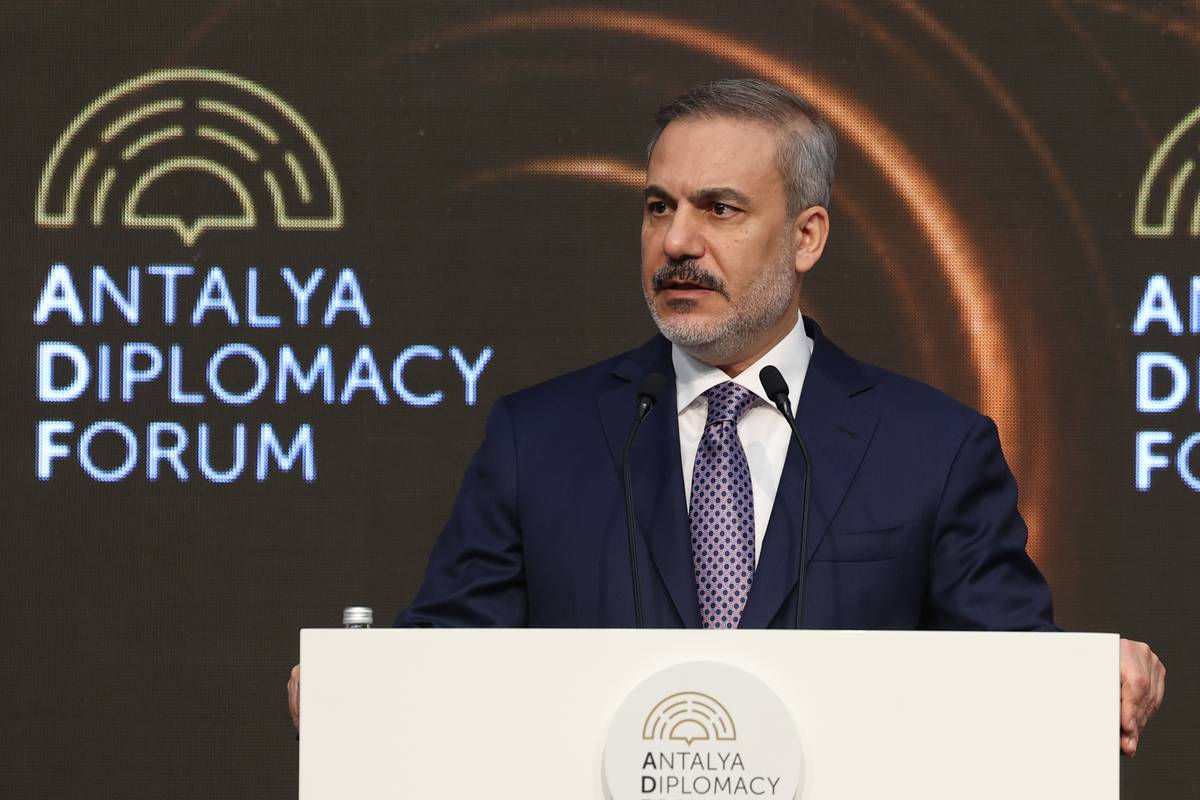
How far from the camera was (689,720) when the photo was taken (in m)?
1.64

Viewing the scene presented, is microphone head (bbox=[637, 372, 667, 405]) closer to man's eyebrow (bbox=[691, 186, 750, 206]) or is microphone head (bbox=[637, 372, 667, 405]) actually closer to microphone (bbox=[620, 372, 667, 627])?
microphone (bbox=[620, 372, 667, 627])

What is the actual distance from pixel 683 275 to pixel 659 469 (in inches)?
10.6

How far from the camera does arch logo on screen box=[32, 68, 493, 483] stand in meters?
3.83

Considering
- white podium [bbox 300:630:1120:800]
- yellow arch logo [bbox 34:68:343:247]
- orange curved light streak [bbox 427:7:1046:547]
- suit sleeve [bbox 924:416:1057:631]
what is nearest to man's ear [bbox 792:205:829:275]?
suit sleeve [bbox 924:416:1057:631]

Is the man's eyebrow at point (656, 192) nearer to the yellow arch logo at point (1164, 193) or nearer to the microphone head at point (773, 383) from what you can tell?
the microphone head at point (773, 383)

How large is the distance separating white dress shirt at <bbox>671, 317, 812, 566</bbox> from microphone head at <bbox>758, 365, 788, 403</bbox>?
288 millimetres

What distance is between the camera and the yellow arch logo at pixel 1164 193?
3850 millimetres

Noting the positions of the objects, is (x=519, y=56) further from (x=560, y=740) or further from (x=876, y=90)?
(x=560, y=740)

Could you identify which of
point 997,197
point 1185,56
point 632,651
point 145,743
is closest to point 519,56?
point 997,197

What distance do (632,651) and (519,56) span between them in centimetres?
245

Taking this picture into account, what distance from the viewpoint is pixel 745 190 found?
2.46 m

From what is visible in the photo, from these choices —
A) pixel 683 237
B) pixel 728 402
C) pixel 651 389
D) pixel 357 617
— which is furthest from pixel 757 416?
pixel 357 617

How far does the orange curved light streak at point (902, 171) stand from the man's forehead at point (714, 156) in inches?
55.2

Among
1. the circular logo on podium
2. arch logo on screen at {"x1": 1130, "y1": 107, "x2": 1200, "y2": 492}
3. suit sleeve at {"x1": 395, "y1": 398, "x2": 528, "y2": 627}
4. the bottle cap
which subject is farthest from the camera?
arch logo on screen at {"x1": 1130, "y1": 107, "x2": 1200, "y2": 492}
